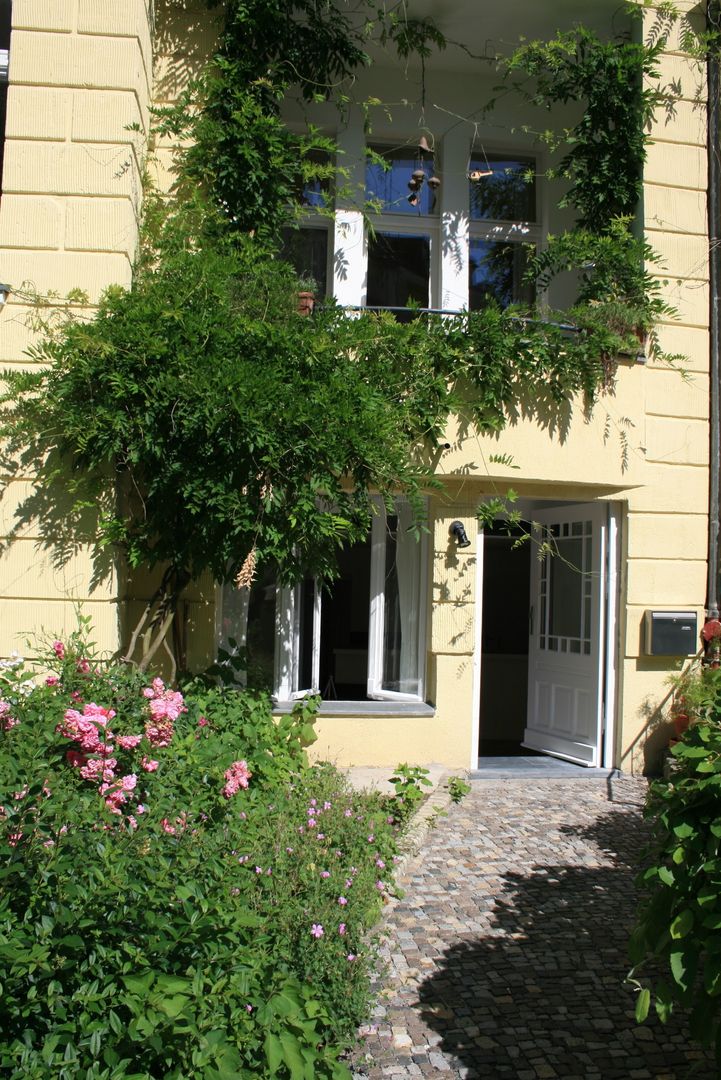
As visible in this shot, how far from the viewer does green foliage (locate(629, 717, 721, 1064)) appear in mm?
2166

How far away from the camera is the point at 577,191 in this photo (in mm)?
7043

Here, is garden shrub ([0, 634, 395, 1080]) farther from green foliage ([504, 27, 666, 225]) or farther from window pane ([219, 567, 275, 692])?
green foliage ([504, 27, 666, 225])

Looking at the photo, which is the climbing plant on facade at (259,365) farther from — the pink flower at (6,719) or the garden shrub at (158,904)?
the pink flower at (6,719)

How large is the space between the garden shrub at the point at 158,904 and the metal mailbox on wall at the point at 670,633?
11.6 ft

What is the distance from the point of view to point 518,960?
3.85m

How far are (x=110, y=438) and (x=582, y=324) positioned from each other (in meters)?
3.80

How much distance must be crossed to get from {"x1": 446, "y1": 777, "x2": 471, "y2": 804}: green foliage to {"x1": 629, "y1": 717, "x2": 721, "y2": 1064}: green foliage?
3.67 metres

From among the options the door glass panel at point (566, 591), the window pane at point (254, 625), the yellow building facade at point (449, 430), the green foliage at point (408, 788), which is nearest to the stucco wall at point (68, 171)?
the yellow building facade at point (449, 430)

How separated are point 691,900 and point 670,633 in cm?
503

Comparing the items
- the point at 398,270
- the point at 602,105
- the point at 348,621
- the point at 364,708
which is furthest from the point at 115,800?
the point at 602,105

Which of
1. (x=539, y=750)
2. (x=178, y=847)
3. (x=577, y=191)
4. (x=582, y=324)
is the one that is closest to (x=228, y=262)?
(x=582, y=324)

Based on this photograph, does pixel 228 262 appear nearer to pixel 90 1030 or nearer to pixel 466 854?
pixel 466 854

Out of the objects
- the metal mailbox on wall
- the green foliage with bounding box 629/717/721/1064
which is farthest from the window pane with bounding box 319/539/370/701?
the green foliage with bounding box 629/717/721/1064

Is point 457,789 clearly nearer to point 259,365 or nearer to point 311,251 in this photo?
point 259,365
